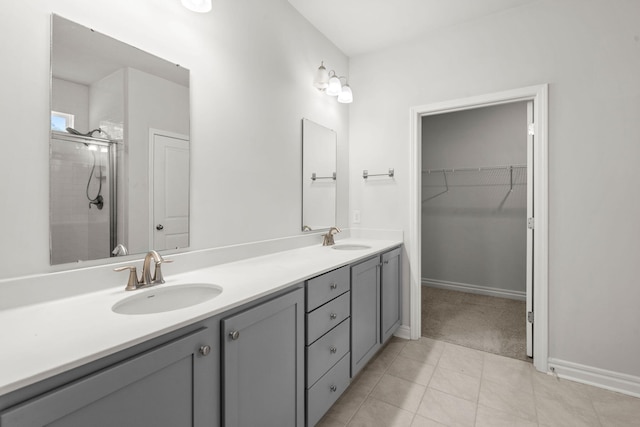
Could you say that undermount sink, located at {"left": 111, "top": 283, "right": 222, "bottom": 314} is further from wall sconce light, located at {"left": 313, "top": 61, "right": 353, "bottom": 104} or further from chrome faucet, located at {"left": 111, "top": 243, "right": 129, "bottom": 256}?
wall sconce light, located at {"left": 313, "top": 61, "right": 353, "bottom": 104}

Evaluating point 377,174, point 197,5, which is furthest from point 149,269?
point 377,174

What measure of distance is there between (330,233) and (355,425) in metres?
1.31

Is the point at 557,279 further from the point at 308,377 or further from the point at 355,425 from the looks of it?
Result: the point at 308,377

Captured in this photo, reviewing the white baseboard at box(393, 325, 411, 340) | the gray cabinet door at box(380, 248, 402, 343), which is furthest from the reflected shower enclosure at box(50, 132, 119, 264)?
the white baseboard at box(393, 325, 411, 340)

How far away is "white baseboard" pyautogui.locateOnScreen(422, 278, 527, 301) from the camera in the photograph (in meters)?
3.58

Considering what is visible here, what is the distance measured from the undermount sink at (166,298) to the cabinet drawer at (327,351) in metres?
0.56

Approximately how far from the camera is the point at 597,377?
197cm

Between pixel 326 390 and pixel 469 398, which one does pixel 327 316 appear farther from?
pixel 469 398

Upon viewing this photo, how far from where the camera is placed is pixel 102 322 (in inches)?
33.7

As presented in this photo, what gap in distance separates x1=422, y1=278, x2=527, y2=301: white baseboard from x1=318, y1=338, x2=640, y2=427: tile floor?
62.4 inches

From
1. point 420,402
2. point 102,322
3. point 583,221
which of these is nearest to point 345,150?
point 583,221

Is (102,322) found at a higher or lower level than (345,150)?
lower

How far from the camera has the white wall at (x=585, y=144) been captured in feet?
6.22

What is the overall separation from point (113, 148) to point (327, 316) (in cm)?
125
